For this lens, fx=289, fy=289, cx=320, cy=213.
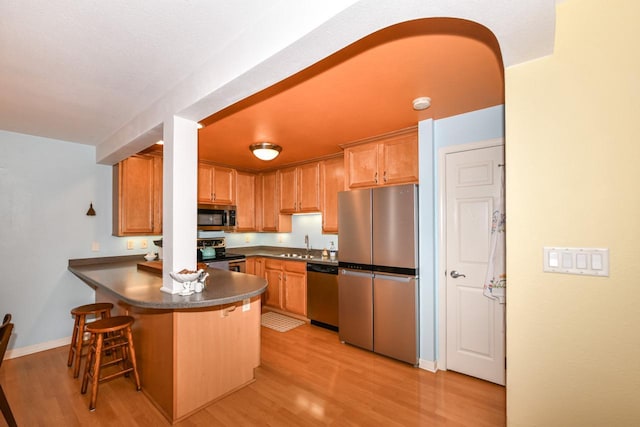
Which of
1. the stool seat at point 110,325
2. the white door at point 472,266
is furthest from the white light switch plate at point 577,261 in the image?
the stool seat at point 110,325

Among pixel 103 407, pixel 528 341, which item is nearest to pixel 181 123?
pixel 103 407

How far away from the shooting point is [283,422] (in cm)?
204

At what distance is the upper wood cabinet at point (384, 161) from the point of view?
3.01 meters

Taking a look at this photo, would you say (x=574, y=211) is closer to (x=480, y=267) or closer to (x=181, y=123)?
(x=480, y=267)

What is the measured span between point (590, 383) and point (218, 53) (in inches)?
92.5

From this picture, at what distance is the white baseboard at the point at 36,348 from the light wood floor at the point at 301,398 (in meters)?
0.08

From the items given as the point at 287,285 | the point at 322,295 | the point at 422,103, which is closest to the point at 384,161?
the point at 422,103

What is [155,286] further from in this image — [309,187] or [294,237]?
[294,237]

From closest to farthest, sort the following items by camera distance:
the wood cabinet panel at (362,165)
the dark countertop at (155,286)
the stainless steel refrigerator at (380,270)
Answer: the dark countertop at (155,286) → the stainless steel refrigerator at (380,270) → the wood cabinet panel at (362,165)

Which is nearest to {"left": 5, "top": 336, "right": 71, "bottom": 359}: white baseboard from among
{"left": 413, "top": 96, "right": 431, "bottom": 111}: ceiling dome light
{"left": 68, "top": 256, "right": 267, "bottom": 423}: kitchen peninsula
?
{"left": 68, "top": 256, "right": 267, "bottom": 423}: kitchen peninsula

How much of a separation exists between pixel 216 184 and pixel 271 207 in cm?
98

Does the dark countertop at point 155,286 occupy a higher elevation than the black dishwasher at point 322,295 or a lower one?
higher

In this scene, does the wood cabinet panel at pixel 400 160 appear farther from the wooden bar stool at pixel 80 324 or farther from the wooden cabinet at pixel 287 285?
the wooden bar stool at pixel 80 324

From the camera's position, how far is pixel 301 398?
7.63 ft
